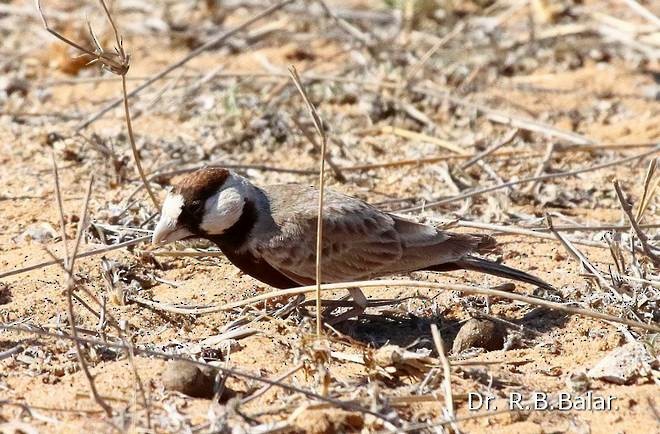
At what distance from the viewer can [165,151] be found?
23.1 ft

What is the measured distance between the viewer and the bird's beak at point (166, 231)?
4.83 meters

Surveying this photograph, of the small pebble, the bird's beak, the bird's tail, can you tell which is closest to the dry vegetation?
the small pebble

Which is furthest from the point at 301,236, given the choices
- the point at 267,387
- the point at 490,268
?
the point at 267,387

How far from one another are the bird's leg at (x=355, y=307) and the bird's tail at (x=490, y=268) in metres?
0.41

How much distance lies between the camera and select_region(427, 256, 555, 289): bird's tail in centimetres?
501

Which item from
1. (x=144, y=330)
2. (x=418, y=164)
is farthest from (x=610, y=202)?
(x=144, y=330)

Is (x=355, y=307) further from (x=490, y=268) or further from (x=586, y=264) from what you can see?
(x=586, y=264)

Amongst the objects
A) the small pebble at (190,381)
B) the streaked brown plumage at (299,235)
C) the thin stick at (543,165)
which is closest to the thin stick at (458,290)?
the streaked brown plumage at (299,235)

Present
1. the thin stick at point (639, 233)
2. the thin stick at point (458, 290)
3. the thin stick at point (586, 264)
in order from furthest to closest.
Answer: the thin stick at point (586, 264) < the thin stick at point (639, 233) < the thin stick at point (458, 290)

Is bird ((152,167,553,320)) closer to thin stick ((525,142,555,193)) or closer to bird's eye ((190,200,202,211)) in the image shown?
bird's eye ((190,200,202,211))

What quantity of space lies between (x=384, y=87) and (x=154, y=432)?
4.73 m

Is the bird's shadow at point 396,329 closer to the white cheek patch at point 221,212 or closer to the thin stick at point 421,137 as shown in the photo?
the white cheek patch at point 221,212

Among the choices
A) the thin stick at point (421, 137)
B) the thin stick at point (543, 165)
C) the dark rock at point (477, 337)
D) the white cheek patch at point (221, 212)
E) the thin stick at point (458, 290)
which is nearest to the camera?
the thin stick at point (458, 290)

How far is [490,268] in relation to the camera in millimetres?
5055
